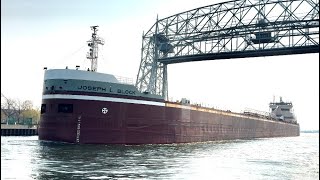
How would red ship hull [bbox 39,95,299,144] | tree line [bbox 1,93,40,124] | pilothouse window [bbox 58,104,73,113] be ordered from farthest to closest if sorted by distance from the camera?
tree line [bbox 1,93,40,124] → pilothouse window [bbox 58,104,73,113] → red ship hull [bbox 39,95,299,144]

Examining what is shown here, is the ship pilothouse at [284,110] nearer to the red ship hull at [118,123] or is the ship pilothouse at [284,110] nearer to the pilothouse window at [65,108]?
the red ship hull at [118,123]

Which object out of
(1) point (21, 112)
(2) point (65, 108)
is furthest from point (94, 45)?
(1) point (21, 112)

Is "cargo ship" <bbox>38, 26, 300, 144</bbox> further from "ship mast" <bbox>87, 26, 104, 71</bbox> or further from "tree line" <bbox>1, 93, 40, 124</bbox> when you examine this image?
Result: "tree line" <bbox>1, 93, 40, 124</bbox>

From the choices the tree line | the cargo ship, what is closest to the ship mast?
the cargo ship

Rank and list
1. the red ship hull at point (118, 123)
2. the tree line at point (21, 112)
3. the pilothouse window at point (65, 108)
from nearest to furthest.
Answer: the red ship hull at point (118, 123) < the pilothouse window at point (65, 108) < the tree line at point (21, 112)

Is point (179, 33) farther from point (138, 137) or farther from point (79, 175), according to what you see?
point (79, 175)

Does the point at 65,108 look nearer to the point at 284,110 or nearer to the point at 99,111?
the point at 99,111

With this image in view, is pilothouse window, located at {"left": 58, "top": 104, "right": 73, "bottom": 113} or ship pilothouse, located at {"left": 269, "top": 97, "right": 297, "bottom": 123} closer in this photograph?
pilothouse window, located at {"left": 58, "top": 104, "right": 73, "bottom": 113}

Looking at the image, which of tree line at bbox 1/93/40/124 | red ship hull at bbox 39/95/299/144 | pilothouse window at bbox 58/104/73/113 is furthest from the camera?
tree line at bbox 1/93/40/124

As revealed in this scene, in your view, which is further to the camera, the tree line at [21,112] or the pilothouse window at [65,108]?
the tree line at [21,112]

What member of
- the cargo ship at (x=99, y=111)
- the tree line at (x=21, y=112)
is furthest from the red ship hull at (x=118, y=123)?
the tree line at (x=21, y=112)

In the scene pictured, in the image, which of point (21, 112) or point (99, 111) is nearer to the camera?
point (99, 111)

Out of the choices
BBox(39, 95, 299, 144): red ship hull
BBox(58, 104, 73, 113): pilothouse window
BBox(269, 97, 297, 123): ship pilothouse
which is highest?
BBox(269, 97, 297, 123): ship pilothouse

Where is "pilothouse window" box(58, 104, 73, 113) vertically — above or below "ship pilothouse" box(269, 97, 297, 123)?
below
